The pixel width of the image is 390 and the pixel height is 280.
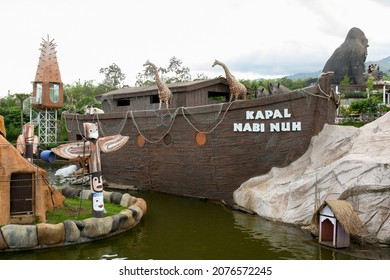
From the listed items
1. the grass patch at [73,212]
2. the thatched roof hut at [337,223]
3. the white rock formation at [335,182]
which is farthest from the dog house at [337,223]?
the grass patch at [73,212]

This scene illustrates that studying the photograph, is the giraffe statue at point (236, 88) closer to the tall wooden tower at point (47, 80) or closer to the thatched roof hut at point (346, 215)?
the thatched roof hut at point (346, 215)

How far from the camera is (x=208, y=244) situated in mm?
8773

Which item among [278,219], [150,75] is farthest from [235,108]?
[150,75]

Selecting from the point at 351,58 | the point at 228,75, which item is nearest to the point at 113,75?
the point at 351,58

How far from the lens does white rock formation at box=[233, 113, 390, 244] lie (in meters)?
8.71

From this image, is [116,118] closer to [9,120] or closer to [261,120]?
[261,120]

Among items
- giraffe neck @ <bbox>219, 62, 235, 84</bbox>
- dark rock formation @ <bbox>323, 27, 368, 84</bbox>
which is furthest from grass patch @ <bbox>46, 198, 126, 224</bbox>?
dark rock formation @ <bbox>323, 27, 368, 84</bbox>

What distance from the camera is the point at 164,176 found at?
591 inches

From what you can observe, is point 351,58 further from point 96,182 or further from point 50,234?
point 50,234

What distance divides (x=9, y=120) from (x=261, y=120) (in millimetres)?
30813

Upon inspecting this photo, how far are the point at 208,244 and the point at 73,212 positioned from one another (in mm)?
3623

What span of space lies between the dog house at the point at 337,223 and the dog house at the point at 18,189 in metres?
6.03

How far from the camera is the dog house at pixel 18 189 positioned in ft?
28.6

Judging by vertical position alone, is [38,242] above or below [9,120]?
below
